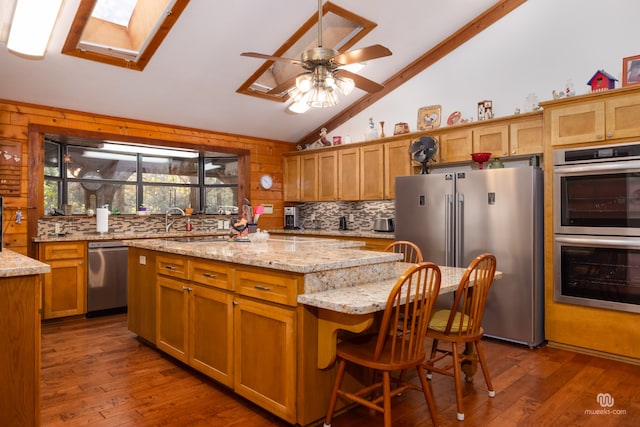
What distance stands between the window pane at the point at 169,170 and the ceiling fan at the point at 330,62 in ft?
11.8

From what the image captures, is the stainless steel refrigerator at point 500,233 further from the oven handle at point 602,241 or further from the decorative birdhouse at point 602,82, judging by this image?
the decorative birdhouse at point 602,82

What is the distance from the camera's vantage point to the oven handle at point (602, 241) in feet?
10.4

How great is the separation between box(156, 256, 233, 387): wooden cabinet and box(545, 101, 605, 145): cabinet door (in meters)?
2.96

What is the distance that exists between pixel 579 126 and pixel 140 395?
3.86 meters

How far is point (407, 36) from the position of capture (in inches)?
188

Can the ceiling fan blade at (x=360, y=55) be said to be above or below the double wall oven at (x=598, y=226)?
above

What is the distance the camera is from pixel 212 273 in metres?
2.71


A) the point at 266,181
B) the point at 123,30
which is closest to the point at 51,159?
the point at 123,30

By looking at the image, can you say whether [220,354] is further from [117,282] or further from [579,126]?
[579,126]

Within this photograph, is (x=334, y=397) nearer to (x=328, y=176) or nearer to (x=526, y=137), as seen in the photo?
(x=526, y=137)

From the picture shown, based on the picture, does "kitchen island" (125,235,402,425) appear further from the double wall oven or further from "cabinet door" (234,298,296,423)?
the double wall oven

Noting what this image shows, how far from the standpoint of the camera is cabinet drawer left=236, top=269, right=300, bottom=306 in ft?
6.94

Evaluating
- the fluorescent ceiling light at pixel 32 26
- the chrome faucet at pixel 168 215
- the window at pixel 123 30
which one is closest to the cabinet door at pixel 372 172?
the chrome faucet at pixel 168 215

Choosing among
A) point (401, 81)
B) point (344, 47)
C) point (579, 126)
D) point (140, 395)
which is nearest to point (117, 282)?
point (140, 395)
